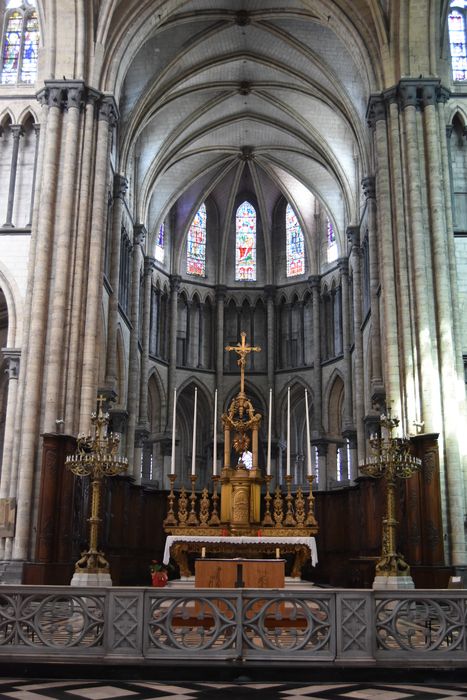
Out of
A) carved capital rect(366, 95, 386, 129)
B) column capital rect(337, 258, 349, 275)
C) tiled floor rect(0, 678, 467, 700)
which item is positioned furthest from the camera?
column capital rect(337, 258, 349, 275)

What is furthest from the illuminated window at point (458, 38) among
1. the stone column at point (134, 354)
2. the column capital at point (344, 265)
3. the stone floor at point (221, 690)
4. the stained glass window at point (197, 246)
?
the stone floor at point (221, 690)

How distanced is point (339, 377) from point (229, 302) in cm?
715

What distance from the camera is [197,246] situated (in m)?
39.7

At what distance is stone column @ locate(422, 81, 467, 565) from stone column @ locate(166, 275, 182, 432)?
1865 centimetres

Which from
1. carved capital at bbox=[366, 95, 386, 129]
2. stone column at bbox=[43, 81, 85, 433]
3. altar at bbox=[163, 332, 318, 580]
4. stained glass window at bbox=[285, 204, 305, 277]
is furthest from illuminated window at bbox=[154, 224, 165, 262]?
altar at bbox=[163, 332, 318, 580]

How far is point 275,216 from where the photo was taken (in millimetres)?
40188

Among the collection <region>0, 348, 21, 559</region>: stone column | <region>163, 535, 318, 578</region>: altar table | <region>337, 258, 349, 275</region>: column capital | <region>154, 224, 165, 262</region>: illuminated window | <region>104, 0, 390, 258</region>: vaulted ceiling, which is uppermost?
<region>104, 0, 390, 258</region>: vaulted ceiling

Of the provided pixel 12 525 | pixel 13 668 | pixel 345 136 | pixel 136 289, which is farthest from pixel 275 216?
pixel 13 668

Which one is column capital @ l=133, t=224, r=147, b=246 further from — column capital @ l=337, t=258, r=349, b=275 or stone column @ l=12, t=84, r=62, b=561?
stone column @ l=12, t=84, r=62, b=561

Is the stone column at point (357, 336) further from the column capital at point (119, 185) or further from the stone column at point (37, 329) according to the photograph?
the stone column at point (37, 329)

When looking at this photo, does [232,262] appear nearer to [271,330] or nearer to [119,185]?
[271,330]

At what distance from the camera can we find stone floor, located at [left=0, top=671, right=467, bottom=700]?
23.8 ft

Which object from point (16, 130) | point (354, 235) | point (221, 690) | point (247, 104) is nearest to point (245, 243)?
point (247, 104)

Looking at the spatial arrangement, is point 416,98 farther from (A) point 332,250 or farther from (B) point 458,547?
(A) point 332,250
